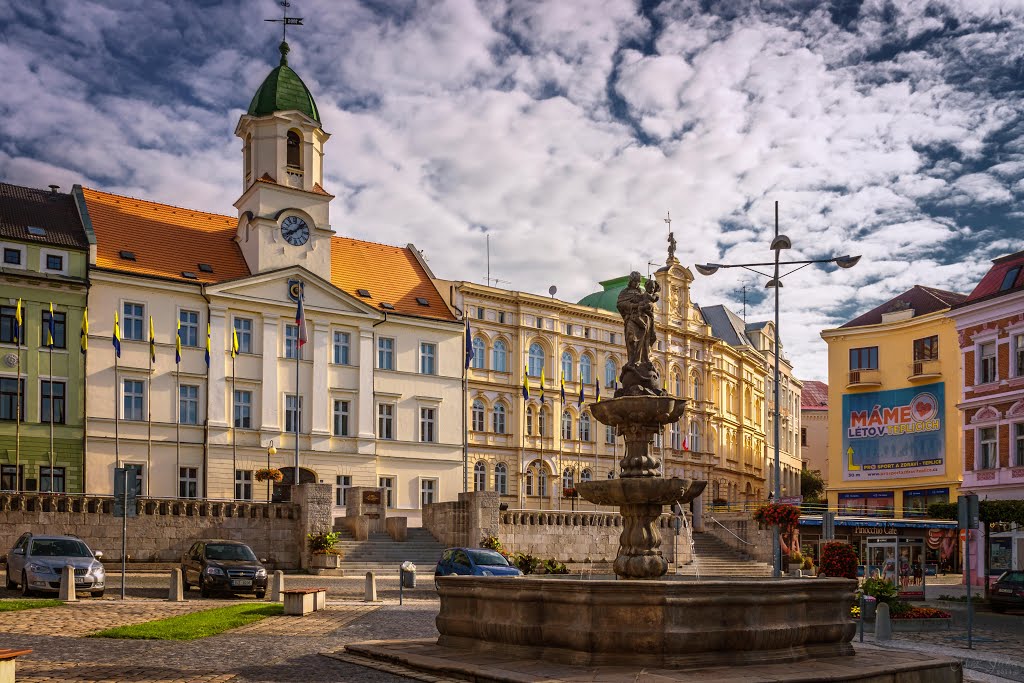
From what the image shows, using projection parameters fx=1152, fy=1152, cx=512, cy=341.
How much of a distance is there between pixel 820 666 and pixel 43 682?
8.92 meters

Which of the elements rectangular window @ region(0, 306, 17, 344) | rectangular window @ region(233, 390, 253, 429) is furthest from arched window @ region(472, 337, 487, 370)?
rectangular window @ region(0, 306, 17, 344)

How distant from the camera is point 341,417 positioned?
173 feet

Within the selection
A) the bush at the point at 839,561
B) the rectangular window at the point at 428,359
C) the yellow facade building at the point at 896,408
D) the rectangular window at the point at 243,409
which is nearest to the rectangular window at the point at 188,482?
the rectangular window at the point at 243,409

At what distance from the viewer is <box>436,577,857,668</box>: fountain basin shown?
1335cm

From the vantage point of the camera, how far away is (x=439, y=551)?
43.1 meters

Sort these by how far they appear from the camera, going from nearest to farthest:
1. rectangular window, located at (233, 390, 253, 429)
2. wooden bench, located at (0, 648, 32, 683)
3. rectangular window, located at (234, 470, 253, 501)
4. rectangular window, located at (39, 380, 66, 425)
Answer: wooden bench, located at (0, 648, 32, 683), rectangular window, located at (39, 380, 66, 425), rectangular window, located at (234, 470, 253, 501), rectangular window, located at (233, 390, 253, 429)

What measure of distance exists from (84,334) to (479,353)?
879 inches

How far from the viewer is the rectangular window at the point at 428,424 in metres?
55.4

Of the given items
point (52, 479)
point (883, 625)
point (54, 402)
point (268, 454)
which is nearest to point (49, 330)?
point (54, 402)

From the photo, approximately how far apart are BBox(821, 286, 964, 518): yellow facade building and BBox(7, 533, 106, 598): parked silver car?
39.2 m

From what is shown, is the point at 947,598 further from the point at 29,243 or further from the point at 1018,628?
the point at 29,243

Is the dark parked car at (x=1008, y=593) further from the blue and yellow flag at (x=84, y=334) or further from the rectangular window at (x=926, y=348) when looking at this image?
the blue and yellow flag at (x=84, y=334)

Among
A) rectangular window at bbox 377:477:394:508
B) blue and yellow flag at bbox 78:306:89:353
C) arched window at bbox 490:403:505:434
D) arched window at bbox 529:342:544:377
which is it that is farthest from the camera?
arched window at bbox 529:342:544:377

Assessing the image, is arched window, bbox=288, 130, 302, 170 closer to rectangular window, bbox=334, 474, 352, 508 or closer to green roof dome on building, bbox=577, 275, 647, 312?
rectangular window, bbox=334, 474, 352, 508
